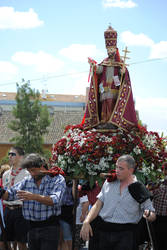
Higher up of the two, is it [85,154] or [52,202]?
[85,154]

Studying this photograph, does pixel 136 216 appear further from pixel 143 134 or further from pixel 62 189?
pixel 143 134

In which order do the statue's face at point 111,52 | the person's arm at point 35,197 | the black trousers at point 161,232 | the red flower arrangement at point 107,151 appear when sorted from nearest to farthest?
the person's arm at point 35,197 → the red flower arrangement at point 107,151 → the black trousers at point 161,232 → the statue's face at point 111,52

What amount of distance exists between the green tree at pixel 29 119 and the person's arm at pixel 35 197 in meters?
27.0

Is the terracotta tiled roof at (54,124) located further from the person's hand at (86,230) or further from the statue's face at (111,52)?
the person's hand at (86,230)

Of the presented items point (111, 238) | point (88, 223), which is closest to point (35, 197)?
point (88, 223)

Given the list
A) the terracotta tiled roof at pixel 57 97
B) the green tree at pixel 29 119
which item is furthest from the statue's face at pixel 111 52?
the terracotta tiled roof at pixel 57 97

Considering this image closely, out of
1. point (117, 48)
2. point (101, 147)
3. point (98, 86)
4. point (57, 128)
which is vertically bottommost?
point (57, 128)

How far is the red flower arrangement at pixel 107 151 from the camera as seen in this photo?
6.01m

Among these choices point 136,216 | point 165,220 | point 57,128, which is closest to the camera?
point 136,216

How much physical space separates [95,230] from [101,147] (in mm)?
1409

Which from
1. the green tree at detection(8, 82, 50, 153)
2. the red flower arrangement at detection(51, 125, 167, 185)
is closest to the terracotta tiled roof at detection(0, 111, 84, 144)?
the green tree at detection(8, 82, 50, 153)

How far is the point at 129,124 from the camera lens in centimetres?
645

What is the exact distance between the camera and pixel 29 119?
32156 millimetres


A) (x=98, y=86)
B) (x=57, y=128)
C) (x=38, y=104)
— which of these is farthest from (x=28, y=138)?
(x=98, y=86)
